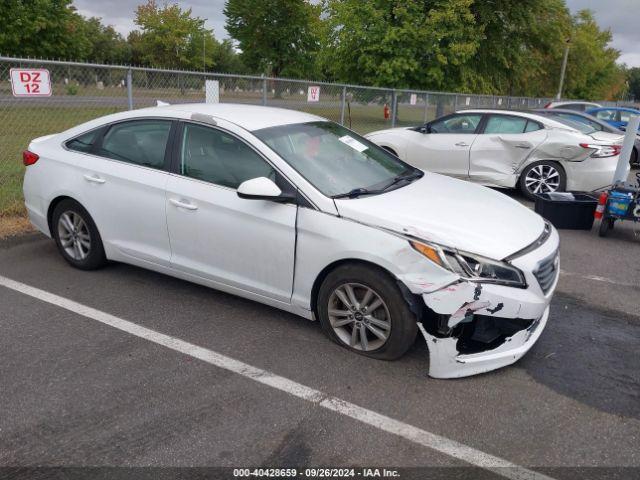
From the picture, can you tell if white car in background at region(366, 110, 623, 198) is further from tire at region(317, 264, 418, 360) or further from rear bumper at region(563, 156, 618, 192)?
tire at region(317, 264, 418, 360)

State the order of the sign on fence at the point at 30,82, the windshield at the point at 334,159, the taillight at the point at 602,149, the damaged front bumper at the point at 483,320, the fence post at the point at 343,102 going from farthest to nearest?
the fence post at the point at 343,102
the taillight at the point at 602,149
the sign on fence at the point at 30,82
the windshield at the point at 334,159
the damaged front bumper at the point at 483,320

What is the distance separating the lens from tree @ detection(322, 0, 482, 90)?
19.3 metres

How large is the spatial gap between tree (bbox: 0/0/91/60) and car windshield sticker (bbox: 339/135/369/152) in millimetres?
27260

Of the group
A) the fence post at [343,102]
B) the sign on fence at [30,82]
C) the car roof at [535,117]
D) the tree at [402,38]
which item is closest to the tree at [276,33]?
the tree at [402,38]

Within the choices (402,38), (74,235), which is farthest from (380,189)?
(402,38)

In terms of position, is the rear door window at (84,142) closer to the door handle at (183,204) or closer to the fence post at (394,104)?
the door handle at (183,204)

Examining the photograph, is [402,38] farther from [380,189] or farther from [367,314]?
[367,314]

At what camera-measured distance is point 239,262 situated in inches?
151

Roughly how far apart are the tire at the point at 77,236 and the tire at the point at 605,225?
591cm

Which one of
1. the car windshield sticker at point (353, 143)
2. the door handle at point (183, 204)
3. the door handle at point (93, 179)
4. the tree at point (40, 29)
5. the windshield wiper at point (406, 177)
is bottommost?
the door handle at point (183, 204)

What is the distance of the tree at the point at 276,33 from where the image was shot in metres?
47.2

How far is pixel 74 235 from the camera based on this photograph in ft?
15.9

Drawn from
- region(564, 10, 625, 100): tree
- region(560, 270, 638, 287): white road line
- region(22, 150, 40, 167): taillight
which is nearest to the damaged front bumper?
region(560, 270, 638, 287): white road line

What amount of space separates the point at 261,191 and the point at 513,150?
6.53 metres
